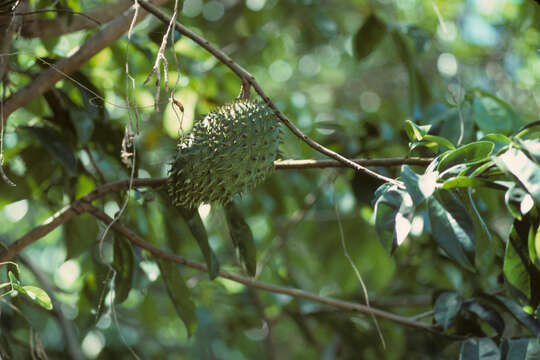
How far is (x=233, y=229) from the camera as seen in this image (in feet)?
5.72

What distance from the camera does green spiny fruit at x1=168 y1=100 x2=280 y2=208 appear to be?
145 cm

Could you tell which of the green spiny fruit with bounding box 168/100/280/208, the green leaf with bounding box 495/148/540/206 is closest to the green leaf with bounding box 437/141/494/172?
the green leaf with bounding box 495/148/540/206

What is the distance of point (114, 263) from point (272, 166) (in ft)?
2.30

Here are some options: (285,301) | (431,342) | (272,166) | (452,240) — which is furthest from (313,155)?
(452,240)

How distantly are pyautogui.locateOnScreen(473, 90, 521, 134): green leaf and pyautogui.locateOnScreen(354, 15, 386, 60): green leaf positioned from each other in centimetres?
65

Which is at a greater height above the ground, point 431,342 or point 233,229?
point 233,229

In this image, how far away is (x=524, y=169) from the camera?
106 cm

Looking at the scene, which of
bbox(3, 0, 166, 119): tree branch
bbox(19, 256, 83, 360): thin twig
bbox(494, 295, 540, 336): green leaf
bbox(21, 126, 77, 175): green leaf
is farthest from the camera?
bbox(19, 256, 83, 360): thin twig

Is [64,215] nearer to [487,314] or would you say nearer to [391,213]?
[391,213]

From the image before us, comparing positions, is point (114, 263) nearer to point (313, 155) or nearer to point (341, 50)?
point (313, 155)

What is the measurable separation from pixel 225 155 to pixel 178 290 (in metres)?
0.67

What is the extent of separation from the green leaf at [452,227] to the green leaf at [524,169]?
0.55 feet

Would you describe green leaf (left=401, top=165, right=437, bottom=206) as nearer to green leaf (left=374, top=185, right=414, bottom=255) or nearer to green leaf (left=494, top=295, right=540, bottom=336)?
green leaf (left=374, top=185, right=414, bottom=255)

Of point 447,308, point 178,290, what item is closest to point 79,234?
point 178,290
